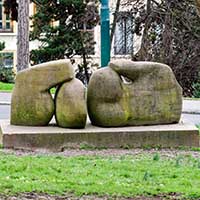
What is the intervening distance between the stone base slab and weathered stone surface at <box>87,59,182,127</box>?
0.95 feet

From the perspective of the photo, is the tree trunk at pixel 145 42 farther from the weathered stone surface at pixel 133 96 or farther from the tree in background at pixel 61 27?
the weathered stone surface at pixel 133 96

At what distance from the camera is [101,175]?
26.9 ft

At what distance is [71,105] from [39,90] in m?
0.61

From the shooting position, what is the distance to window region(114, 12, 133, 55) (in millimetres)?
34938

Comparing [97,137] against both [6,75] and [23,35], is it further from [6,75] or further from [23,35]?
[6,75]

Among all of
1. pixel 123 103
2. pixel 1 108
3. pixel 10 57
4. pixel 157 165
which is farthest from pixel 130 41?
pixel 157 165

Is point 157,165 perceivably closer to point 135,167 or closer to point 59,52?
point 135,167

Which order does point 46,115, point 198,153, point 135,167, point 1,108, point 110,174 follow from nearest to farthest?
point 110,174 → point 135,167 → point 198,153 → point 46,115 → point 1,108

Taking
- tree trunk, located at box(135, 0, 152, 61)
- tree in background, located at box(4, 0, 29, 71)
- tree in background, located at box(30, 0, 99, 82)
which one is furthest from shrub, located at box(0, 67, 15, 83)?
tree trunk, located at box(135, 0, 152, 61)

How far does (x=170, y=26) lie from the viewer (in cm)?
3106

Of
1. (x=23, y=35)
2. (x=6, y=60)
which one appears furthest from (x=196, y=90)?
(x=6, y=60)

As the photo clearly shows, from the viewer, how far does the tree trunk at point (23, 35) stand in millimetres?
30016

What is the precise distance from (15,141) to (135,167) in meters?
2.93

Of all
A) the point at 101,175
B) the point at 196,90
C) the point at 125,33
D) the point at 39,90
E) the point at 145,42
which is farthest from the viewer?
the point at 125,33
